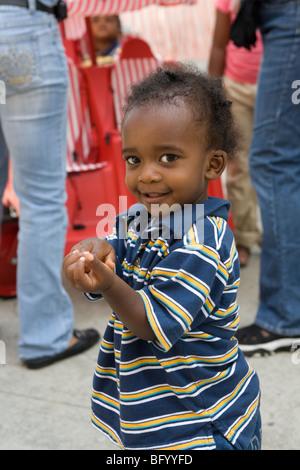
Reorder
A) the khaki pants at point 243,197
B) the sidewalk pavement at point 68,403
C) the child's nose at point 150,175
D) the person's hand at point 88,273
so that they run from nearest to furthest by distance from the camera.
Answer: the person's hand at point 88,273
the child's nose at point 150,175
the sidewalk pavement at point 68,403
the khaki pants at point 243,197

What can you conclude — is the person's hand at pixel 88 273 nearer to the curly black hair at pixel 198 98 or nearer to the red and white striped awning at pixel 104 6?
the curly black hair at pixel 198 98

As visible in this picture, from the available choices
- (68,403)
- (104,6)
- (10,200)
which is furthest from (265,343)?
(104,6)

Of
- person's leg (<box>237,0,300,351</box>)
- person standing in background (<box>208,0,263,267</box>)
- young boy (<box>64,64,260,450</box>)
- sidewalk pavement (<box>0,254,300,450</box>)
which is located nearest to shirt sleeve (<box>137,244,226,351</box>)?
young boy (<box>64,64,260,450</box>)

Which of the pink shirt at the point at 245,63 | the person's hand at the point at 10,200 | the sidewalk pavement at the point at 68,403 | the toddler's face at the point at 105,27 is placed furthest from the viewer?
the toddler's face at the point at 105,27

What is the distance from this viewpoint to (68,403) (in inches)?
101

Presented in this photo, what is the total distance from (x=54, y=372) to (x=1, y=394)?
25cm

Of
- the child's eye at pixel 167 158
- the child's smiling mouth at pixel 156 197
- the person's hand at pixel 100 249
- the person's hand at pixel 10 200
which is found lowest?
the person's hand at pixel 10 200

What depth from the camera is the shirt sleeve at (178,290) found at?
1309mm

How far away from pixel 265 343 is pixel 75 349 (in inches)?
33.7

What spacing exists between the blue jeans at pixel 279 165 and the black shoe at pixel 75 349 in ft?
2.55

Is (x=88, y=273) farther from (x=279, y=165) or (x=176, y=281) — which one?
(x=279, y=165)

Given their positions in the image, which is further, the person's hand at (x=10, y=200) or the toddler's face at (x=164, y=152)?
the person's hand at (x=10, y=200)

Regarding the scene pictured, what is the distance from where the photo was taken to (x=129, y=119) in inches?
55.2

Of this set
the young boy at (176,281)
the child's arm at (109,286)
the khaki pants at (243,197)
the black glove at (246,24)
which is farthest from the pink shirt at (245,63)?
the child's arm at (109,286)
